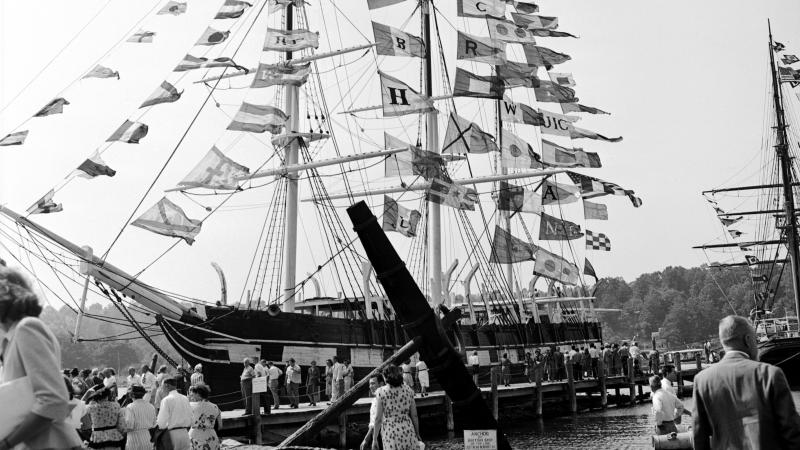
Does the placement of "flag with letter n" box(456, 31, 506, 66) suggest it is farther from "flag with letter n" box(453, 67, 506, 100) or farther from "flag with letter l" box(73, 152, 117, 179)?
"flag with letter l" box(73, 152, 117, 179)

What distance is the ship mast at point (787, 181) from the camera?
141 feet

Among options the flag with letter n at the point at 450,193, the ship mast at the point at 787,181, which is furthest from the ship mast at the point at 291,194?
the ship mast at the point at 787,181

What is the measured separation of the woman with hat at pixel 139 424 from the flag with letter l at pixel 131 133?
14.8m

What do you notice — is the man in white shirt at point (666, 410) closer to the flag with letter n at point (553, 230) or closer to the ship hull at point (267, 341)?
the ship hull at point (267, 341)

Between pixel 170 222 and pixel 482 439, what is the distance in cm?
2101

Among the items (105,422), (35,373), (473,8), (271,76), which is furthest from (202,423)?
(473,8)

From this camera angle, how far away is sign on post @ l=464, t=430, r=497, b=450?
26.5 ft

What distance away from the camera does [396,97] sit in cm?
3631

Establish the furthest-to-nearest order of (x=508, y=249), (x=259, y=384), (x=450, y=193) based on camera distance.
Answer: (x=508, y=249)
(x=450, y=193)
(x=259, y=384)

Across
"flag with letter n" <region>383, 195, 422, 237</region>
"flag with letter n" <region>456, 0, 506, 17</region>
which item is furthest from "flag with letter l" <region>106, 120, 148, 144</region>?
"flag with letter n" <region>456, 0, 506, 17</region>

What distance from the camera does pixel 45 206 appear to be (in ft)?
76.8

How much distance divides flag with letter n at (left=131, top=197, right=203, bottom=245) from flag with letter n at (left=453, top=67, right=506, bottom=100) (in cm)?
1719

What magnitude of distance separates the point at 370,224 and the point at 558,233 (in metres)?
44.1

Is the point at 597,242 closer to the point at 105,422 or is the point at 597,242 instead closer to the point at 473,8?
the point at 473,8
